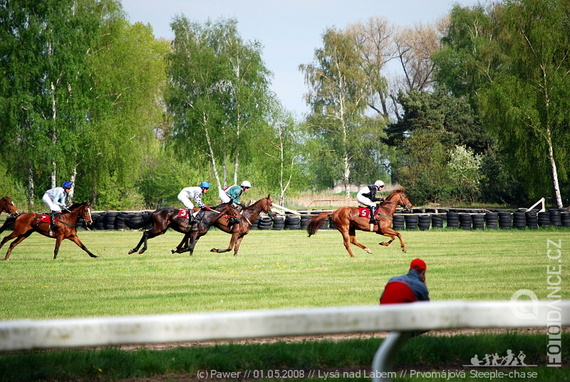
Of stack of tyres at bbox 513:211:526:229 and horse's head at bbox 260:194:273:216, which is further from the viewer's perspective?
stack of tyres at bbox 513:211:526:229

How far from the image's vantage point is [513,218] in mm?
33844

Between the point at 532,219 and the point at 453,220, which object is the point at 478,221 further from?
the point at 532,219

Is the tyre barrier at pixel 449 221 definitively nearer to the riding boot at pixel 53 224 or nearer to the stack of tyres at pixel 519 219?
the stack of tyres at pixel 519 219

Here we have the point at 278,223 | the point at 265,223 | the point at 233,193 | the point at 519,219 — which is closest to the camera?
the point at 233,193

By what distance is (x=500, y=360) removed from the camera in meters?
6.23

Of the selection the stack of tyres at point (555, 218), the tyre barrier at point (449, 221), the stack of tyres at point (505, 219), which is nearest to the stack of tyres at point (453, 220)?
the tyre barrier at point (449, 221)

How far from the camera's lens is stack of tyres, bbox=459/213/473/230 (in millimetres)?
34344

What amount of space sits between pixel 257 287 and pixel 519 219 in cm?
2330

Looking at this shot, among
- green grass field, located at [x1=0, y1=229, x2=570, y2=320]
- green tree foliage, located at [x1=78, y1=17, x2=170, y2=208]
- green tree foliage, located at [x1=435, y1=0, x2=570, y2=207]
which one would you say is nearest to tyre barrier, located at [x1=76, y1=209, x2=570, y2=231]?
green tree foliage, located at [x1=435, y1=0, x2=570, y2=207]

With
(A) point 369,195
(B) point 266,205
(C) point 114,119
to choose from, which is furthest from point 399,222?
(C) point 114,119

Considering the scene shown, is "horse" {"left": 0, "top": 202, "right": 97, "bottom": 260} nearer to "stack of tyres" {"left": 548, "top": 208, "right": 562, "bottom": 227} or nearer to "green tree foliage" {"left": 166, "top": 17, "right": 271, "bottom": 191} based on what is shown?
"stack of tyres" {"left": 548, "top": 208, "right": 562, "bottom": 227}

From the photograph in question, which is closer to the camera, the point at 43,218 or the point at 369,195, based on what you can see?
the point at 43,218

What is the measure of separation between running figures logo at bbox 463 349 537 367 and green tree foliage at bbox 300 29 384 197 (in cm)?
6324

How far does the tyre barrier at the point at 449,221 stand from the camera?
109 ft
